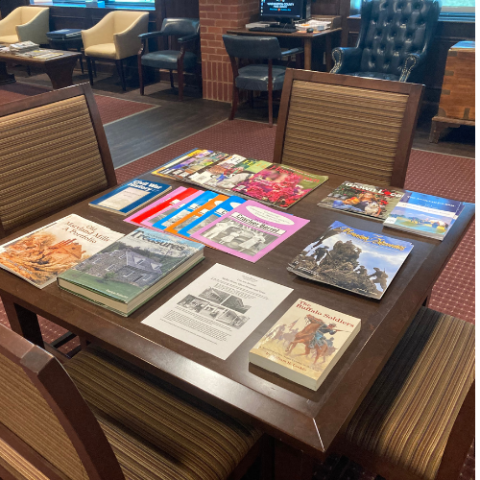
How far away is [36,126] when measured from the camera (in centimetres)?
154

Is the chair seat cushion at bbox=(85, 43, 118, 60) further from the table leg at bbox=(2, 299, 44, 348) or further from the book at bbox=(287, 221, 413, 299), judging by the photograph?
the book at bbox=(287, 221, 413, 299)

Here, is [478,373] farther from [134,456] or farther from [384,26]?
[384,26]

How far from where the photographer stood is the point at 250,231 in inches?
50.4

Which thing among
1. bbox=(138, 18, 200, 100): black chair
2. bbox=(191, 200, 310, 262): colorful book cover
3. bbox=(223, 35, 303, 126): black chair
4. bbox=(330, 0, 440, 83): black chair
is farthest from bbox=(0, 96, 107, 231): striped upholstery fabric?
bbox=(138, 18, 200, 100): black chair

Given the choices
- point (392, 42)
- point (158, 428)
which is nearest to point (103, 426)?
point (158, 428)

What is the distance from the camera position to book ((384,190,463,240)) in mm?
1257

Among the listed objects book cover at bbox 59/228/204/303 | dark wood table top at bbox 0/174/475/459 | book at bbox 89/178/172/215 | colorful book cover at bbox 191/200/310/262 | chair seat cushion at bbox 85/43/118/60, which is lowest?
chair seat cushion at bbox 85/43/118/60

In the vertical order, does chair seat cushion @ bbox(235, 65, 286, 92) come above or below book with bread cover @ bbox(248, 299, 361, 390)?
below

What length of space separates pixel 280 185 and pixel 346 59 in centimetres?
303

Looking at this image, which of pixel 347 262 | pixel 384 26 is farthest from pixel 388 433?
pixel 384 26

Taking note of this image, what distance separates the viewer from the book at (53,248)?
1132mm

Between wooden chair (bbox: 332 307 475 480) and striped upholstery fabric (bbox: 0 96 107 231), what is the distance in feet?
3.80

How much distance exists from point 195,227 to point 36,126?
652mm

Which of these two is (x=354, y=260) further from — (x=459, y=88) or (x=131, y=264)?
(x=459, y=88)
